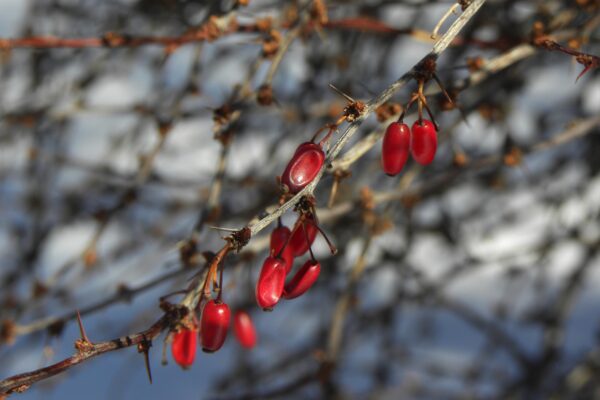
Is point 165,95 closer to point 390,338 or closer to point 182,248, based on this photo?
point 390,338

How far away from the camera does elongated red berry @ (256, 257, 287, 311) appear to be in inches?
46.4

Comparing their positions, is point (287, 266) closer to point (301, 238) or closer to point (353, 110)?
point (301, 238)

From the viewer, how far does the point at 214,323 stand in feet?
3.95


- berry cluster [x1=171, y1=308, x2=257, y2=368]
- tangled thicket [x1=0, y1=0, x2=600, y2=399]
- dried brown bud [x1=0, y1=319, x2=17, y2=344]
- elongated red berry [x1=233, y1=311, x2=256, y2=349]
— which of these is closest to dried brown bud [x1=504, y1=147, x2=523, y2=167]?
tangled thicket [x1=0, y1=0, x2=600, y2=399]

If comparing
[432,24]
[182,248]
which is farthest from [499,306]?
[182,248]

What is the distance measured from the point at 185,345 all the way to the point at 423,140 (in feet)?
1.66

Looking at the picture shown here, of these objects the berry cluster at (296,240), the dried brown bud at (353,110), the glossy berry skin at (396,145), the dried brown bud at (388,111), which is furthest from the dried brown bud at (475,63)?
the dried brown bud at (353,110)

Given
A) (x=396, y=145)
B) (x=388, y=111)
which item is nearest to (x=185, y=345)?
(x=396, y=145)

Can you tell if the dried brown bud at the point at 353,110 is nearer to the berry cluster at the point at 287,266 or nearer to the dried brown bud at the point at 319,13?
the berry cluster at the point at 287,266

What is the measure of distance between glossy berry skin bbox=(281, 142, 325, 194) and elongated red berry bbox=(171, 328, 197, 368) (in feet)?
1.02

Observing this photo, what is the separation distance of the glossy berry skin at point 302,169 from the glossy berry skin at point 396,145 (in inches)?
5.9

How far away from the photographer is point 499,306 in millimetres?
3494

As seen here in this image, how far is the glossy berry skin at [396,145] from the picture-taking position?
127cm

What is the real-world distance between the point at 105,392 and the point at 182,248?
294cm
